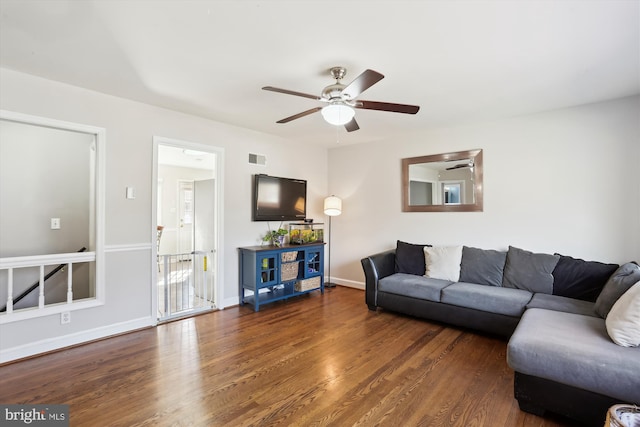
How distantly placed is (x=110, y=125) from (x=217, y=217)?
1.58 metres

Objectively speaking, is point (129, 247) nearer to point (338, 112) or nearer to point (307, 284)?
point (307, 284)

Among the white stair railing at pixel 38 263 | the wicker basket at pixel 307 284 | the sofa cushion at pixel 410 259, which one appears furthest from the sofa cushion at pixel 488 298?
the white stair railing at pixel 38 263

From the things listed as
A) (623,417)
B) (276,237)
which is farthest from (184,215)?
(623,417)

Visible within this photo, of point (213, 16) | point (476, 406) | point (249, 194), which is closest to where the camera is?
point (213, 16)

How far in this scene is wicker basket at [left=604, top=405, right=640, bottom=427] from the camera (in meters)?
1.44

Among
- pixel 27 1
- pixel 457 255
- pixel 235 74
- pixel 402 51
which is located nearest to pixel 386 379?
pixel 457 255

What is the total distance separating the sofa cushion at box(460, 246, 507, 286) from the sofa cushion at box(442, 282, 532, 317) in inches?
6.1

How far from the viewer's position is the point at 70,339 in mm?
2936

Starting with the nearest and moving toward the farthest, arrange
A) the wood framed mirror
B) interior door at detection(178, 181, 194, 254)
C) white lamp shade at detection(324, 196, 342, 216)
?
1. the wood framed mirror
2. white lamp shade at detection(324, 196, 342, 216)
3. interior door at detection(178, 181, 194, 254)

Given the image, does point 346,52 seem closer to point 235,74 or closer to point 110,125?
point 235,74

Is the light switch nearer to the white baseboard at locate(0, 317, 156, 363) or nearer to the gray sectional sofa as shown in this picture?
the white baseboard at locate(0, 317, 156, 363)

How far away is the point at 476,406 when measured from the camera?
6.72 ft

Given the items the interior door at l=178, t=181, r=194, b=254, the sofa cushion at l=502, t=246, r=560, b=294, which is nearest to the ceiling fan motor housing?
the sofa cushion at l=502, t=246, r=560, b=294

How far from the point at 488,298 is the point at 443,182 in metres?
1.78
